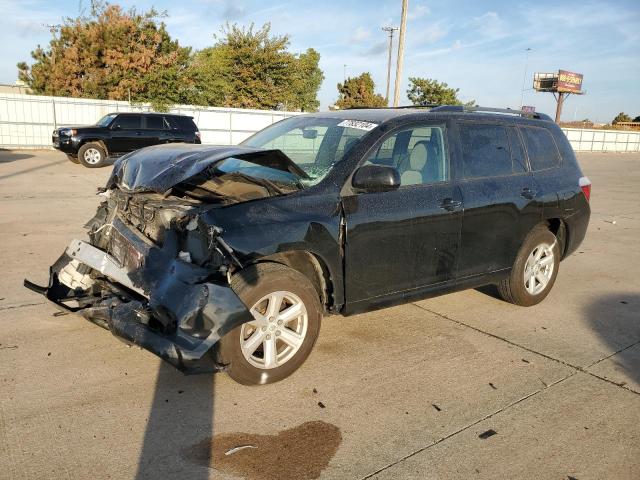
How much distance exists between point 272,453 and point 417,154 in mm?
2594

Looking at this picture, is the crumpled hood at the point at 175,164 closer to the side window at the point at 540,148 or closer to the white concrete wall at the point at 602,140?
the side window at the point at 540,148

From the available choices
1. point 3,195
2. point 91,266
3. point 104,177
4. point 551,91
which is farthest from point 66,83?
point 551,91

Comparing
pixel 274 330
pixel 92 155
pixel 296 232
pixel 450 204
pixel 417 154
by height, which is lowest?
pixel 274 330

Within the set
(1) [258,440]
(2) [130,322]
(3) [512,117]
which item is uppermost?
(3) [512,117]

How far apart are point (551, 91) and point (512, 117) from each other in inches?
2784

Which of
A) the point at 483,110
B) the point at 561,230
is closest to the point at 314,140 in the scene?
the point at 483,110

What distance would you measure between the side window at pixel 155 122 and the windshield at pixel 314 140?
1364cm

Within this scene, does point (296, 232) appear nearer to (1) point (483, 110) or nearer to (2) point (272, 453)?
(2) point (272, 453)

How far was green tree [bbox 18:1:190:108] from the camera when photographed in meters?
28.8

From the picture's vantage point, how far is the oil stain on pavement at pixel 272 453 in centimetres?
272

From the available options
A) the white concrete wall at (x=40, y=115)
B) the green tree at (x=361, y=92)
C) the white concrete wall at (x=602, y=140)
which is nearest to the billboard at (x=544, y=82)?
the white concrete wall at (x=602, y=140)

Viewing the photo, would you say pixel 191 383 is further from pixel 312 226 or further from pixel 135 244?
pixel 312 226

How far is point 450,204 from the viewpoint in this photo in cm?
435

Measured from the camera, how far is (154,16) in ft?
101
